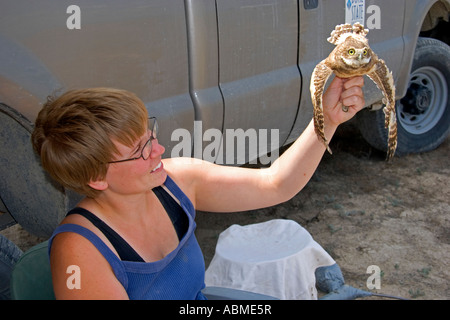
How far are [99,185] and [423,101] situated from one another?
12.8 ft

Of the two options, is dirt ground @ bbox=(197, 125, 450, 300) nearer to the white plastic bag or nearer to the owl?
the white plastic bag

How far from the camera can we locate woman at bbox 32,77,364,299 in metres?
1.62

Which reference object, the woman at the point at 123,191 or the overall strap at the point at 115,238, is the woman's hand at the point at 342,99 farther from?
the overall strap at the point at 115,238

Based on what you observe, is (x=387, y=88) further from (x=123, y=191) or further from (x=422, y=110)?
(x=422, y=110)

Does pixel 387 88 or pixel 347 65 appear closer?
pixel 347 65

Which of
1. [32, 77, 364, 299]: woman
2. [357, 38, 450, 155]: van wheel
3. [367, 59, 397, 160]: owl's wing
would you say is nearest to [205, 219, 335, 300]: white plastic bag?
[32, 77, 364, 299]: woman

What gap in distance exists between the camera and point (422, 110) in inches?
195

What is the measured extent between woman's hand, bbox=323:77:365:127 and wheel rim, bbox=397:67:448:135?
3.25 meters

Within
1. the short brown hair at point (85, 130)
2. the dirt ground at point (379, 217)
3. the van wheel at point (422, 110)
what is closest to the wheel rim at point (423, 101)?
the van wheel at point (422, 110)

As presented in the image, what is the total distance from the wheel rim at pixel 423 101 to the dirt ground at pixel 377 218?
314 millimetres

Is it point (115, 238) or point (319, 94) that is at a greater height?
point (319, 94)

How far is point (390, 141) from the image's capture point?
1947mm

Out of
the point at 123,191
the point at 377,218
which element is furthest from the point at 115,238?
the point at 377,218

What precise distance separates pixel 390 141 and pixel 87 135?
3.46 feet
